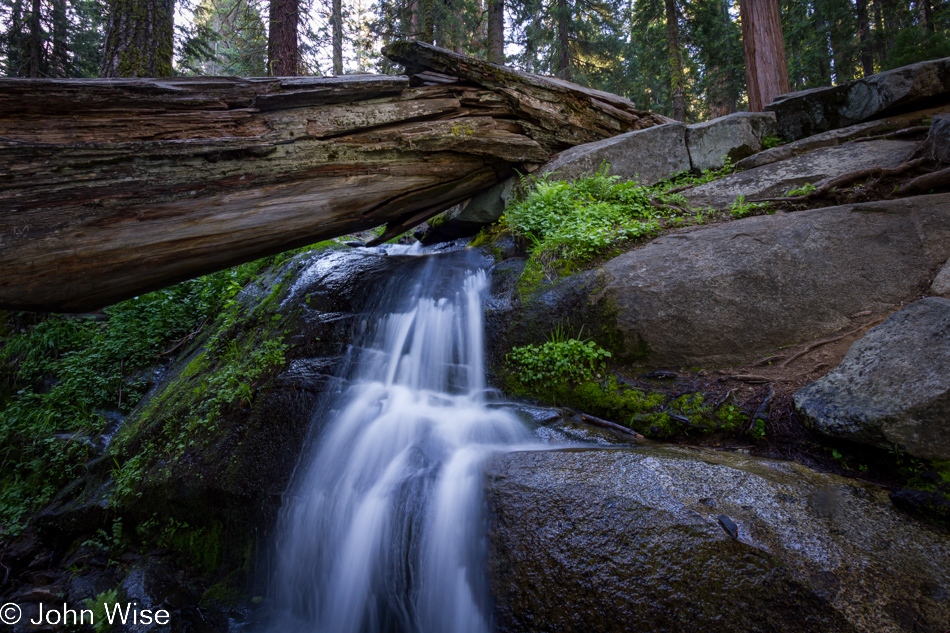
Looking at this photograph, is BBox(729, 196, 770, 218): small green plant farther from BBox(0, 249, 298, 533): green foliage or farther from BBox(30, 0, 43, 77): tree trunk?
BBox(30, 0, 43, 77): tree trunk

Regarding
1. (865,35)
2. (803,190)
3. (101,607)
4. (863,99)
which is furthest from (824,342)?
(865,35)

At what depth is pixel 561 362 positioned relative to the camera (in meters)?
4.23

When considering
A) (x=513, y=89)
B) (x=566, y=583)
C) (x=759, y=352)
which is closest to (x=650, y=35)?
(x=513, y=89)

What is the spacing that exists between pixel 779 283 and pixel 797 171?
2.33 meters

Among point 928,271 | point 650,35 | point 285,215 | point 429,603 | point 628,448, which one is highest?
point 650,35

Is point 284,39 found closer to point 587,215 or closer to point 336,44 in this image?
point 587,215

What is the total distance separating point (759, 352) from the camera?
392cm

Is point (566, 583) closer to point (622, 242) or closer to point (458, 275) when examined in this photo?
point (622, 242)

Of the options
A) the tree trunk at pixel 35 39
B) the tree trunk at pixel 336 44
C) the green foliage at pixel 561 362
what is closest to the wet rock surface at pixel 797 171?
the green foliage at pixel 561 362

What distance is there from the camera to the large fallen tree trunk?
3.62 m

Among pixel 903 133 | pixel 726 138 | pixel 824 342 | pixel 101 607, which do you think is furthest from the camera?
pixel 726 138

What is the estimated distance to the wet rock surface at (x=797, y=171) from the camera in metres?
5.16

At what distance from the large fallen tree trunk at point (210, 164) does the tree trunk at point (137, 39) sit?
9.37 ft

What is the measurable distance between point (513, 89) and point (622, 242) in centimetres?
300
